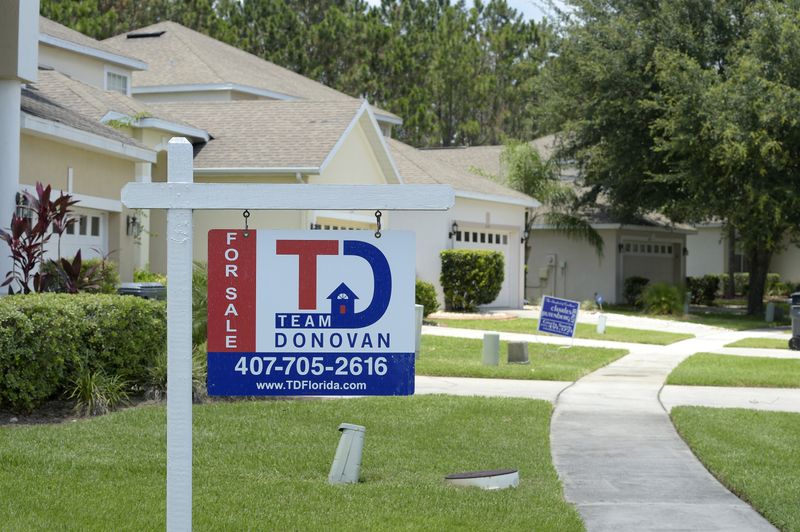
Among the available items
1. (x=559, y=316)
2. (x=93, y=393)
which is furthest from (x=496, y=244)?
(x=93, y=393)

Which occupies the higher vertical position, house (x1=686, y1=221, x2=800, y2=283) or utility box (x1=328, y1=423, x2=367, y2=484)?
house (x1=686, y1=221, x2=800, y2=283)

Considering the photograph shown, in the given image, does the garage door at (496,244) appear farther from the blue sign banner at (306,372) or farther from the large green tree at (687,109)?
the blue sign banner at (306,372)

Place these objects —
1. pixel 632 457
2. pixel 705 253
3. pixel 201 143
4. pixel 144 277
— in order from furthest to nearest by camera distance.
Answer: pixel 705 253 → pixel 201 143 → pixel 144 277 → pixel 632 457

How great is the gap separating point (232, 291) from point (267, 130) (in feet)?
67.6

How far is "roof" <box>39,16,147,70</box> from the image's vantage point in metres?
24.0

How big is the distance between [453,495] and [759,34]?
25531mm

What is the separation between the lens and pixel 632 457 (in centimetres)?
1016

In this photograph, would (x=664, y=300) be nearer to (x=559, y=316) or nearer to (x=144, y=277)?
(x=559, y=316)

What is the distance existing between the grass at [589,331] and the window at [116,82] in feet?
31.1

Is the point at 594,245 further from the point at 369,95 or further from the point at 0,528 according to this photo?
the point at 0,528

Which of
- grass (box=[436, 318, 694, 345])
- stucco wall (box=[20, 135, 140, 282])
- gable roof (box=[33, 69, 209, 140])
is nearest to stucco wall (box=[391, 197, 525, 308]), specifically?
grass (box=[436, 318, 694, 345])

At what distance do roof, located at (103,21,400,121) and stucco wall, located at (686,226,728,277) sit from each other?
18.4 meters

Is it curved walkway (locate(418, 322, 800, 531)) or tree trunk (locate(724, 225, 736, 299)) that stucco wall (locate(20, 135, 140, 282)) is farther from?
tree trunk (locate(724, 225, 736, 299))

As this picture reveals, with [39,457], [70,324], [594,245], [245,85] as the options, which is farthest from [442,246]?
[39,457]
